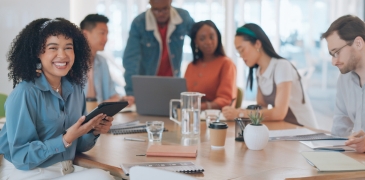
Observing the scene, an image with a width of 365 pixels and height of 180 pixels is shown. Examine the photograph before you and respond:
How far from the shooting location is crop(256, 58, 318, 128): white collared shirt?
297 centimetres

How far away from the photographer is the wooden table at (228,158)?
1.73 metres

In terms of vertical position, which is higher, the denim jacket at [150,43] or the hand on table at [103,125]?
the denim jacket at [150,43]

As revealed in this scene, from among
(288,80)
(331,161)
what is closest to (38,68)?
(331,161)

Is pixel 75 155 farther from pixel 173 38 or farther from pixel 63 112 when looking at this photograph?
pixel 173 38

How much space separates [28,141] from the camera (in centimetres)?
188

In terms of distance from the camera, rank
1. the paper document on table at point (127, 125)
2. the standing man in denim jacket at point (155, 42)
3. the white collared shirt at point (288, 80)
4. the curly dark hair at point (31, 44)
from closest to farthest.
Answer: the curly dark hair at point (31, 44) → the paper document on table at point (127, 125) → the white collared shirt at point (288, 80) → the standing man in denim jacket at point (155, 42)

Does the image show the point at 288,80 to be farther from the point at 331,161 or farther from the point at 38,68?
the point at 38,68

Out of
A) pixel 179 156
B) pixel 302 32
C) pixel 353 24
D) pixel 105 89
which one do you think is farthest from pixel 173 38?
pixel 179 156

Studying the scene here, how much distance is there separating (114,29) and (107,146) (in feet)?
9.31

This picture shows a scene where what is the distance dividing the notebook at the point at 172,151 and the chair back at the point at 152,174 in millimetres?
545

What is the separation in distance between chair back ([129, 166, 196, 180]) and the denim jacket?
8.36 feet

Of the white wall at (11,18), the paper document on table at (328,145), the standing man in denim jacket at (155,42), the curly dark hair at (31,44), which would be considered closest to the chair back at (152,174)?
the curly dark hair at (31,44)

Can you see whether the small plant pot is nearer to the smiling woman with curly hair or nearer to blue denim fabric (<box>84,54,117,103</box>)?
the smiling woman with curly hair

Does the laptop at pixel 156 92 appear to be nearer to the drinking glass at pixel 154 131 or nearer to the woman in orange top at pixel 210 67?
the woman in orange top at pixel 210 67
